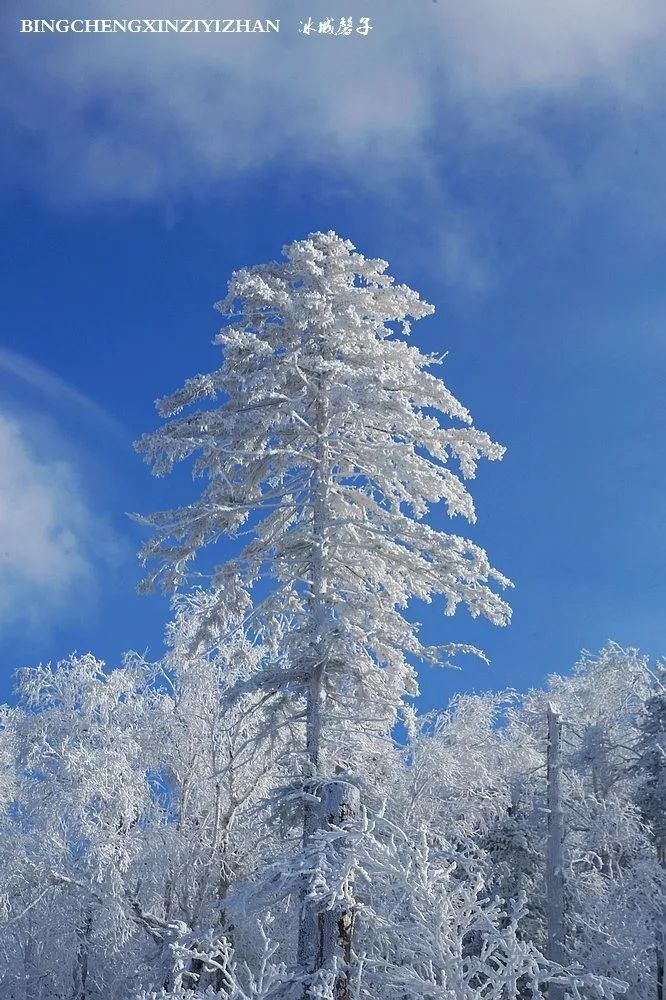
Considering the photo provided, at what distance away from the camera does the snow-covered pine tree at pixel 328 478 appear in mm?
13055

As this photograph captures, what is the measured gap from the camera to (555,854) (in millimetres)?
18859

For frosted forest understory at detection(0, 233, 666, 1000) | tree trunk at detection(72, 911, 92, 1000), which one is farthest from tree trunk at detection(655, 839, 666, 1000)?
tree trunk at detection(72, 911, 92, 1000)

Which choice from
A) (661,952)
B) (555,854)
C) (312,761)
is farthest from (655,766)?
(312,761)

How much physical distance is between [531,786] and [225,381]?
1512 cm

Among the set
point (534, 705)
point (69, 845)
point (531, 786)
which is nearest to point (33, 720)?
point (69, 845)

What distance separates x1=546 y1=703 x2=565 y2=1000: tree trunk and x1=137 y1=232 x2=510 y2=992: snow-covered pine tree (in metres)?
7.31

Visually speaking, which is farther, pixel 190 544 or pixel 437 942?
pixel 190 544

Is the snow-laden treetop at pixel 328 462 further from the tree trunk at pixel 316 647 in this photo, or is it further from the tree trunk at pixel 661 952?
the tree trunk at pixel 661 952

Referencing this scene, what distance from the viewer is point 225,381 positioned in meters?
14.5

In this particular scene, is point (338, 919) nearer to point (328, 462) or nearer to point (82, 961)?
point (328, 462)

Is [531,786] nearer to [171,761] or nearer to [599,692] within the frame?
[171,761]

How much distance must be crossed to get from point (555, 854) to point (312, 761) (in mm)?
9167

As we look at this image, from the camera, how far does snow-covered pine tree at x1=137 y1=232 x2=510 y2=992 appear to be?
42.8 feet

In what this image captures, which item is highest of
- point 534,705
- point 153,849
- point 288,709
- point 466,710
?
point 534,705
